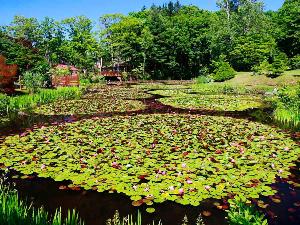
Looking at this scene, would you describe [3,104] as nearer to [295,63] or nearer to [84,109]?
[84,109]

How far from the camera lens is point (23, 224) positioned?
10.2 feet

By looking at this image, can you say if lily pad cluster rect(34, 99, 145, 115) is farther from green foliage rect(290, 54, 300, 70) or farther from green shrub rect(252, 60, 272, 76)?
green foliage rect(290, 54, 300, 70)

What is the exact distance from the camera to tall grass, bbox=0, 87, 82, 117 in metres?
14.2

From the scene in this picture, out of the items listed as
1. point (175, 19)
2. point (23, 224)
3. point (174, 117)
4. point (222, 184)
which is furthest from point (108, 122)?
point (175, 19)

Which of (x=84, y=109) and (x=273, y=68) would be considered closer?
(x=84, y=109)

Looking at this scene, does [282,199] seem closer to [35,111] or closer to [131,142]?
[131,142]

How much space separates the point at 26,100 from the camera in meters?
16.2

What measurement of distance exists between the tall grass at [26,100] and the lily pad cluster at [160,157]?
4.93m

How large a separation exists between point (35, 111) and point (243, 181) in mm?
11419

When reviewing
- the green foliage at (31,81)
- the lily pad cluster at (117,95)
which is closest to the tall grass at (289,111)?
the lily pad cluster at (117,95)

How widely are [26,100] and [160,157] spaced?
11.3m

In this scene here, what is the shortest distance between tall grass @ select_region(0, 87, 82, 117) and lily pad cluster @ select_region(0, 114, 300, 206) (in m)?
4.93

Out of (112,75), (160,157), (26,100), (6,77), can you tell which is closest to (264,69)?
(112,75)

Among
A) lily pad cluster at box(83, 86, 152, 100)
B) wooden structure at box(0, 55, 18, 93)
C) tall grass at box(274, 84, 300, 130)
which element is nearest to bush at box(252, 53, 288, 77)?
lily pad cluster at box(83, 86, 152, 100)
